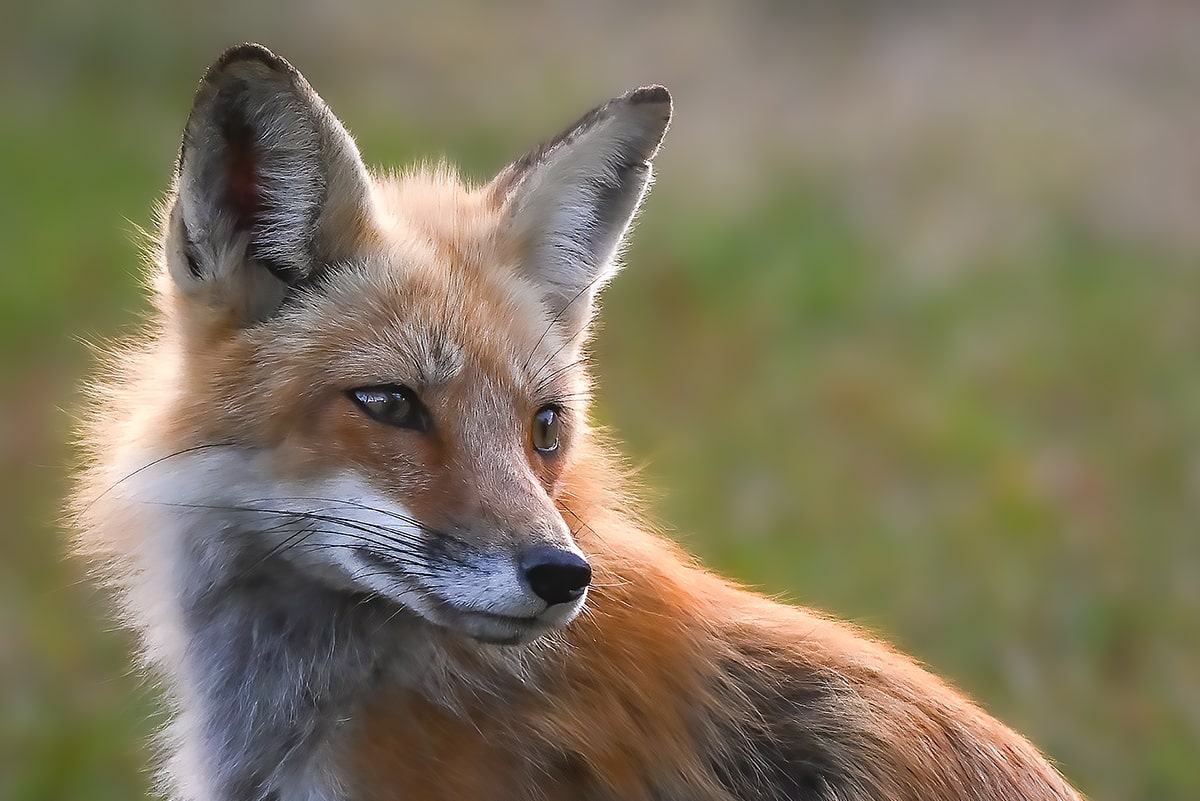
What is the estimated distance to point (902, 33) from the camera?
551 inches

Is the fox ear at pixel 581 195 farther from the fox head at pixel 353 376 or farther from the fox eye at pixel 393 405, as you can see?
the fox eye at pixel 393 405

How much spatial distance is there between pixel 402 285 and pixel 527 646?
98 centimetres

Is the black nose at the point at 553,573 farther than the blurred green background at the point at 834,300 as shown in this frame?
No

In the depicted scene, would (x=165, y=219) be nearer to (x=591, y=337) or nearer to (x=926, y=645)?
(x=591, y=337)

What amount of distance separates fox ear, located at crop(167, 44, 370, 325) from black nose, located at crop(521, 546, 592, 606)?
1.06 m

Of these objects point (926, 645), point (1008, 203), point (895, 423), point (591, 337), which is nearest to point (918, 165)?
point (1008, 203)

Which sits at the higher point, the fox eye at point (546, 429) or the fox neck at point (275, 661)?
the fox eye at point (546, 429)

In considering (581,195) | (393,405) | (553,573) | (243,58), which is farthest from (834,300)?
(553,573)

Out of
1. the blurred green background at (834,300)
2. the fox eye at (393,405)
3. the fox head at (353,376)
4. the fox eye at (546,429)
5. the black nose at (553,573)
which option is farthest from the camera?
the blurred green background at (834,300)

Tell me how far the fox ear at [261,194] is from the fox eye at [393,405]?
44 cm

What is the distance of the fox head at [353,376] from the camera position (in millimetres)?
2816

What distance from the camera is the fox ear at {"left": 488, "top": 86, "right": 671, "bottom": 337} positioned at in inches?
136

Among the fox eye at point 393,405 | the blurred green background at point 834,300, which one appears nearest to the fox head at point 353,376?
the fox eye at point 393,405

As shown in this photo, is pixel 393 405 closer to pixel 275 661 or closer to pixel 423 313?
pixel 423 313
